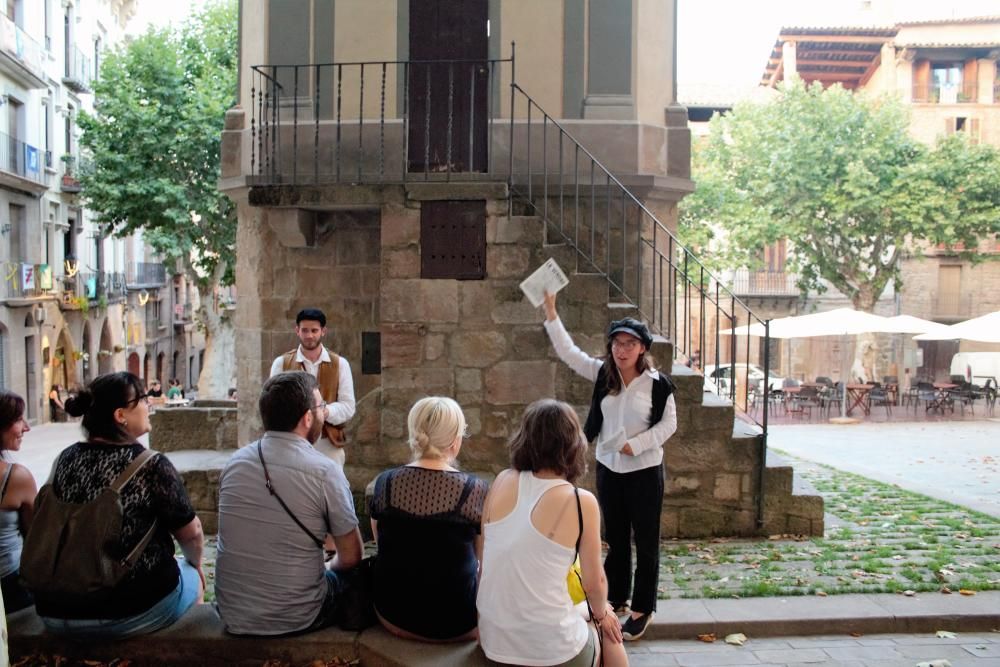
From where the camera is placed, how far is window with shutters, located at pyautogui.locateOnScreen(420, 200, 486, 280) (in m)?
7.24

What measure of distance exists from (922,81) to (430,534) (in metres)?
41.3

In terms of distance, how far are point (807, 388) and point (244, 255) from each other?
67.3 ft

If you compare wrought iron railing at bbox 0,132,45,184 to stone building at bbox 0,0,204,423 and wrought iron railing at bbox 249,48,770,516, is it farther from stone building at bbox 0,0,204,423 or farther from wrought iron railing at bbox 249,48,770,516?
wrought iron railing at bbox 249,48,770,516

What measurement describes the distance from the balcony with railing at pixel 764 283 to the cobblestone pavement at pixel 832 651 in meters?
38.2

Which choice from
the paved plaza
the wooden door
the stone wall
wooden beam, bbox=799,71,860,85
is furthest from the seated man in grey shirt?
wooden beam, bbox=799,71,860,85

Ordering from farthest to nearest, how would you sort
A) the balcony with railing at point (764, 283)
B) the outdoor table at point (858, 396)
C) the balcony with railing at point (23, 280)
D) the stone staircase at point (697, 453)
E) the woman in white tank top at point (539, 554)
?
the balcony with railing at point (764, 283), the balcony with railing at point (23, 280), the outdoor table at point (858, 396), the stone staircase at point (697, 453), the woman in white tank top at point (539, 554)

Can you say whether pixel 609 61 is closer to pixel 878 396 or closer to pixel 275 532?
pixel 275 532

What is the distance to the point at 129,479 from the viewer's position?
12.6ft

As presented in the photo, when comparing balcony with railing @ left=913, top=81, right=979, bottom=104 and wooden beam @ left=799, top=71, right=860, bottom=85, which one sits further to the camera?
wooden beam @ left=799, top=71, right=860, bottom=85

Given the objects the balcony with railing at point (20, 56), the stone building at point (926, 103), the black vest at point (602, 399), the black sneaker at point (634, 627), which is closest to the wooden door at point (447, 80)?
the black vest at point (602, 399)

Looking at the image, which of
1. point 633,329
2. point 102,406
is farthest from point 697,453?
point 102,406

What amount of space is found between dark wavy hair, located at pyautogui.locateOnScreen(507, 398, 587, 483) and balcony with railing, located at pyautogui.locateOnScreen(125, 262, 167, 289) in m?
40.4

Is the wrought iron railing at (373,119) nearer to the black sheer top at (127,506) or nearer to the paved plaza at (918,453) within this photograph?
the black sheer top at (127,506)

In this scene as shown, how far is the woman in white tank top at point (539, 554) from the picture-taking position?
363 centimetres
